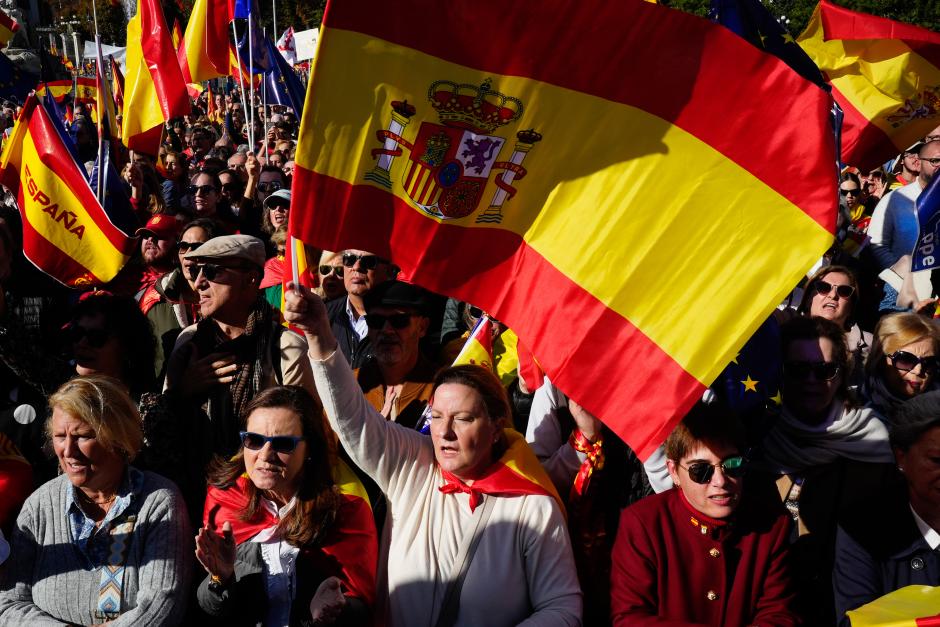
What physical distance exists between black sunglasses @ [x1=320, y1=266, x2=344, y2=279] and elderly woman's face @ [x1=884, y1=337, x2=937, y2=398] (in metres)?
3.07

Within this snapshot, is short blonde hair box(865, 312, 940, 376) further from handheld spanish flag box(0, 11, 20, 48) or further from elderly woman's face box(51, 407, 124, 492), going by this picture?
handheld spanish flag box(0, 11, 20, 48)

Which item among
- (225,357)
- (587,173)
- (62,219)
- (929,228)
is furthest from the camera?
(62,219)

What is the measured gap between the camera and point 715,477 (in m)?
3.44

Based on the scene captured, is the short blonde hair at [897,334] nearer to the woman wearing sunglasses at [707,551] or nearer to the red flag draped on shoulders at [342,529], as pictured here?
the woman wearing sunglasses at [707,551]

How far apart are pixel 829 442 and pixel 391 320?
1.94 meters

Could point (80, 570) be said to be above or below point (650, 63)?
below

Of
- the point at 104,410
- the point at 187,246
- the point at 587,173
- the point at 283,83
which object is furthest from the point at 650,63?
the point at 283,83

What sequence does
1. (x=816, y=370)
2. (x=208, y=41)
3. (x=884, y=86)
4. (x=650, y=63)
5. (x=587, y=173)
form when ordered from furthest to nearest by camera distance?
(x=208, y=41), (x=884, y=86), (x=816, y=370), (x=587, y=173), (x=650, y=63)

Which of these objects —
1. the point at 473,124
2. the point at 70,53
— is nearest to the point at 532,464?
the point at 473,124

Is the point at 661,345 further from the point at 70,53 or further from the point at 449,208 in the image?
the point at 70,53

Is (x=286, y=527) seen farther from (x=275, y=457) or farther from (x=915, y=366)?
(x=915, y=366)

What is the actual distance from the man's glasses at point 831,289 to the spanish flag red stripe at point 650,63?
2247 millimetres

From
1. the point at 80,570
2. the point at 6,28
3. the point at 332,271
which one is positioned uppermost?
the point at 80,570

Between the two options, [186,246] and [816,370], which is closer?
[816,370]
